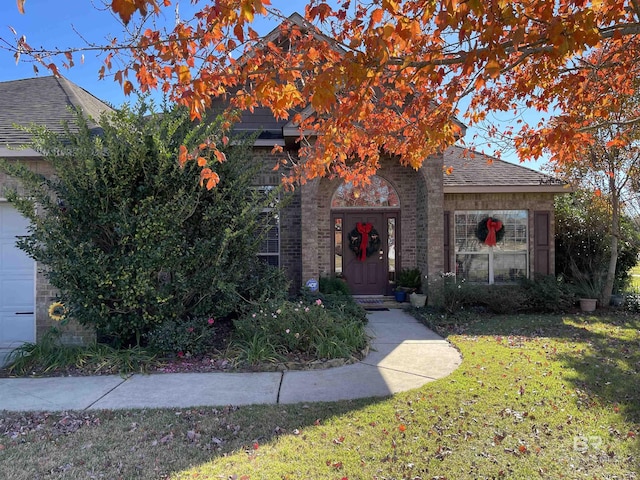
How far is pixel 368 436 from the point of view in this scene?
374 centimetres

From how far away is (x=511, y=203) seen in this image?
11.4 m

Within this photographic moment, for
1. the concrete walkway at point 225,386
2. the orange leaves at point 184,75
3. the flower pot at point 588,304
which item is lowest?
the concrete walkway at point 225,386

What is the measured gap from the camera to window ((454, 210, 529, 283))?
1154 centimetres

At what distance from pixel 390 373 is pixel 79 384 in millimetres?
3836

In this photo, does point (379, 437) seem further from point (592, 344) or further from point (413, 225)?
point (413, 225)

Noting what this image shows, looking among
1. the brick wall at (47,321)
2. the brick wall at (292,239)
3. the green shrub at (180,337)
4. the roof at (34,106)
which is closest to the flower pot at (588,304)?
the brick wall at (292,239)

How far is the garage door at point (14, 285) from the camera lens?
7.12 metres

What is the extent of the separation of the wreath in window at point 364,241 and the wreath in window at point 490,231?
2.77 metres

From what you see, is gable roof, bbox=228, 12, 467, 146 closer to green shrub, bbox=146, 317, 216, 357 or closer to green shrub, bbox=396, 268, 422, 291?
green shrub, bbox=396, 268, 422, 291

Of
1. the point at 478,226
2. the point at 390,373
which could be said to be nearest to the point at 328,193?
the point at 478,226

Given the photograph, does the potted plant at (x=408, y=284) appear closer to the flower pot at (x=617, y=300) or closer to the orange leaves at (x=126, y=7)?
the flower pot at (x=617, y=300)

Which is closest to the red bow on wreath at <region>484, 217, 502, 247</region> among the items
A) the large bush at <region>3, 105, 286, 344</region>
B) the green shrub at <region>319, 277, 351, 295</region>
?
the green shrub at <region>319, 277, 351, 295</region>

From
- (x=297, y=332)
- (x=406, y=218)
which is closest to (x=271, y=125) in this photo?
(x=406, y=218)

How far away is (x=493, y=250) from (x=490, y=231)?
22.1 inches
